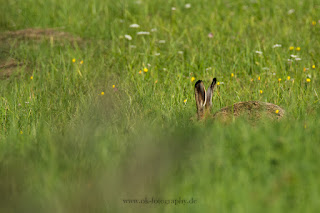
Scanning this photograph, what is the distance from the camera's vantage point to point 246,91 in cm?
570

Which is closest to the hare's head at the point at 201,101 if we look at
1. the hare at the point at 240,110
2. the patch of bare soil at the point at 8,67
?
the hare at the point at 240,110

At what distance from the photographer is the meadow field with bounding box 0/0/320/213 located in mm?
3270

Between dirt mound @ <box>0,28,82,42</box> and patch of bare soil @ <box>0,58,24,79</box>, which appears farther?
dirt mound @ <box>0,28,82,42</box>

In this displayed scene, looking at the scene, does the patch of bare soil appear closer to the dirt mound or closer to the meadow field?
the meadow field

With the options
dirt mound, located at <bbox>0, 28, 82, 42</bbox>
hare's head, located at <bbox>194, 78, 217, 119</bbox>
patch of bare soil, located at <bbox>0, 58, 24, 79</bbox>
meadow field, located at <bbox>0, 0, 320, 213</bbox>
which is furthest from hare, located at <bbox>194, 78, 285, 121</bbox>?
dirt mound, located at <bbox>0, 28, 82, 42</bbox>

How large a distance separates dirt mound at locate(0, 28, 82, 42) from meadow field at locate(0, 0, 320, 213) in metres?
0.03

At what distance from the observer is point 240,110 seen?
15.1 ft

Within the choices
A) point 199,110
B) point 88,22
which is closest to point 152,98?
point 199,110

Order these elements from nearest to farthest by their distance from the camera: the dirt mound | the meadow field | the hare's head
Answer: the meadow field → the hare's head → the dirt mound

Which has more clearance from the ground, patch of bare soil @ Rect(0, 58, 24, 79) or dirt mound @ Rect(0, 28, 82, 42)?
dirt mound @ Rect(0, 28, 82, 42)

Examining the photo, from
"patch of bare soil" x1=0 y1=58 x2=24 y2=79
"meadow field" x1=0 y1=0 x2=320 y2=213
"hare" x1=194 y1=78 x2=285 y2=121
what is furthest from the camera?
"patch of bare soil" x1=0 y1=58 x2=24 y2=79

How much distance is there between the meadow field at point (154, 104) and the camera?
327 cm

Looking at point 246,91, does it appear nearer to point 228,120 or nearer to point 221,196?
point 228,120

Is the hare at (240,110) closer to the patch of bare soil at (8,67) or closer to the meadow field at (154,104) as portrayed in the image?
the meadow field at (154,104)
